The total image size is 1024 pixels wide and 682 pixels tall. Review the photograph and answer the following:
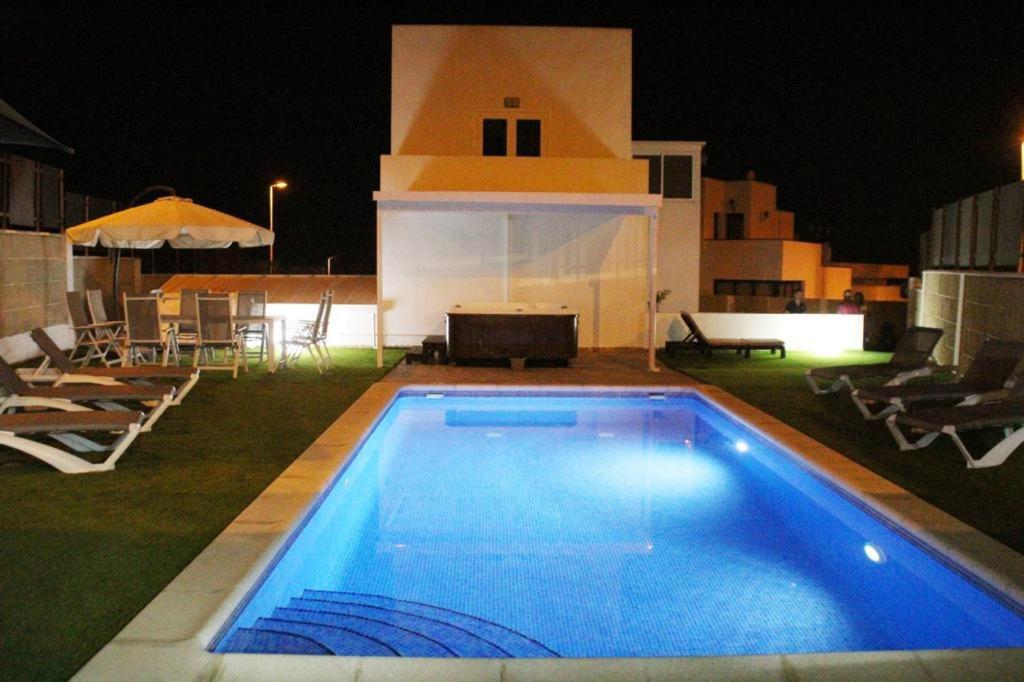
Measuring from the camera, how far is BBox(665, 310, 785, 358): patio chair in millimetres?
15766

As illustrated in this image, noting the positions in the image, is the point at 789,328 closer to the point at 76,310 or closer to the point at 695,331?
the point at 695,331

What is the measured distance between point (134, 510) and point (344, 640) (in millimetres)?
2125

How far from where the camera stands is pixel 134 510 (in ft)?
18.8

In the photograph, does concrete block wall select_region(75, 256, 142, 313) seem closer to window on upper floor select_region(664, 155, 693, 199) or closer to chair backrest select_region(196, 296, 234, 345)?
chair backrest select_region(196, 296, 234, 345)

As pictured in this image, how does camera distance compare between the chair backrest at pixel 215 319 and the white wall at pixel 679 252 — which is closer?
the chair backrest at pixel 215 319

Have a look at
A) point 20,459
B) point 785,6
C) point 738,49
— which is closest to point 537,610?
point 20,459

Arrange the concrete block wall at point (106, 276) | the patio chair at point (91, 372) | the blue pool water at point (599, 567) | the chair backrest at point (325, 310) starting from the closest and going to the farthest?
the blue pool water at point (599, 567) < the patio chair at point (91, 372) < the chair backrest at point (325, 310) < the concrete block wall at point (106, 276)

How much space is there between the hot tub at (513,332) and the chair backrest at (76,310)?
16.5ft

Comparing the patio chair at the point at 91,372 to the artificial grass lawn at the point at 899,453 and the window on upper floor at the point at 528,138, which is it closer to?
the artificial grass lawn at the point at 899,453

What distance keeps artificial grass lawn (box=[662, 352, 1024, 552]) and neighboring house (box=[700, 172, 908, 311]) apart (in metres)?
21.8

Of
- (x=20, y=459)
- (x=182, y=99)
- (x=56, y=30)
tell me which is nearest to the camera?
(x=20, y=459)

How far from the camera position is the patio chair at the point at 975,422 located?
7.14m

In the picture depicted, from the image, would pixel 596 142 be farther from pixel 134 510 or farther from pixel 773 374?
pixel 134 510

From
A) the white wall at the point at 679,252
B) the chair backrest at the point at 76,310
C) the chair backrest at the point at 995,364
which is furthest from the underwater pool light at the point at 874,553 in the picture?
the white wall at the point at 679,252
